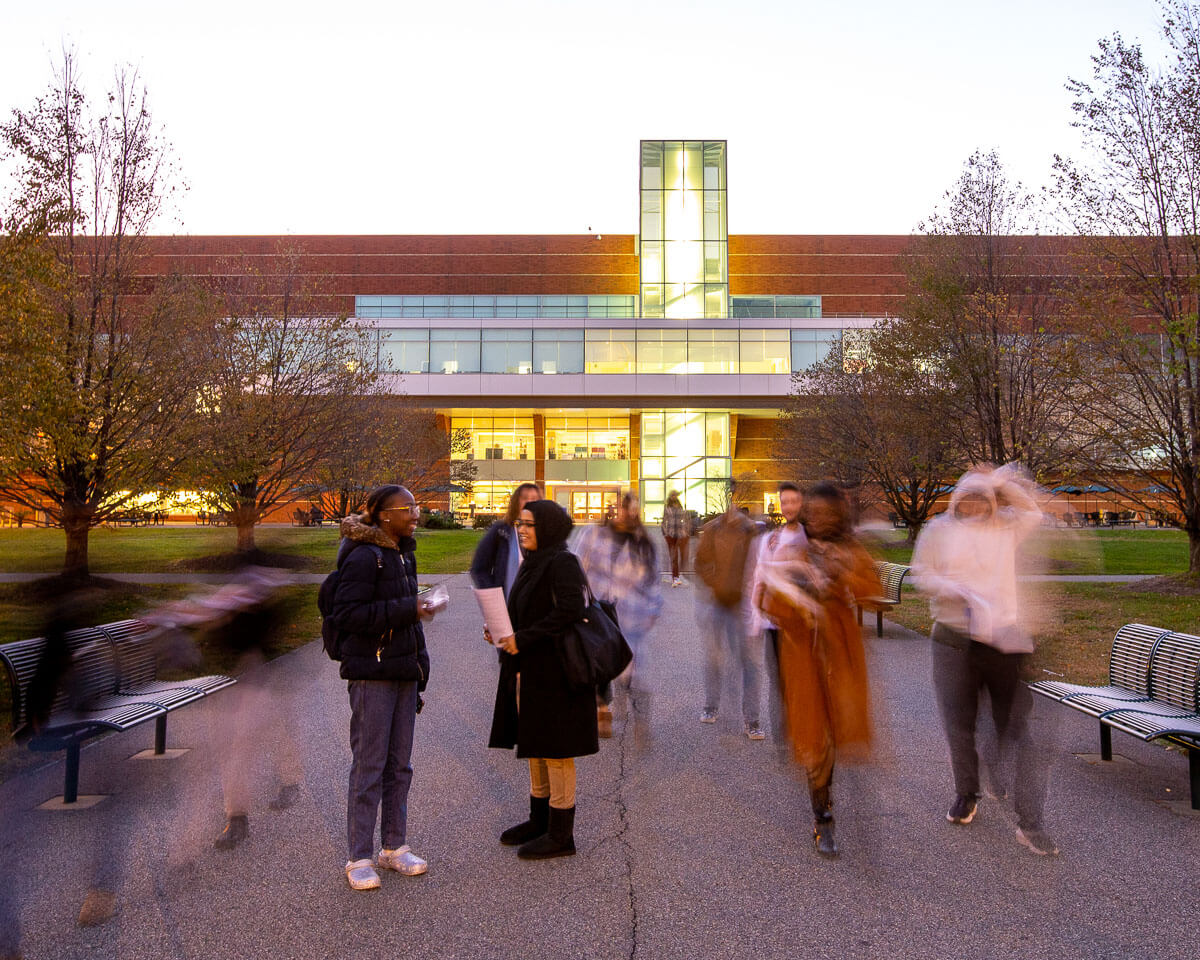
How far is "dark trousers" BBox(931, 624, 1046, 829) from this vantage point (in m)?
4.58

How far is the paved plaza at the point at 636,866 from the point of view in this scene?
11.8 feet

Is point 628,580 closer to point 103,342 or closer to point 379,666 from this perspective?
point 379,666

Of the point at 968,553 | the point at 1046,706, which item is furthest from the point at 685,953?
the point at 1046,706

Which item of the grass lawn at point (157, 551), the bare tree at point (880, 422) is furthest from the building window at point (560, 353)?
the bare tree at point (880, 422)

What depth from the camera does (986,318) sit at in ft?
64.0

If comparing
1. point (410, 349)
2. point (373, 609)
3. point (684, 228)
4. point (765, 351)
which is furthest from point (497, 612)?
point (684, 228)

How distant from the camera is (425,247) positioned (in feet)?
224

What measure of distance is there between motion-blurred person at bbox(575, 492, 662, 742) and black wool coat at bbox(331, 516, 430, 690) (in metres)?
2.96

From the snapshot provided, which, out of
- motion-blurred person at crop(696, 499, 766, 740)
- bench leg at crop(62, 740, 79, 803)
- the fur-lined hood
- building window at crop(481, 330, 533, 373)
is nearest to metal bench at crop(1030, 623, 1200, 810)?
motion-blurred person at crop(696, 499, 766, 740)

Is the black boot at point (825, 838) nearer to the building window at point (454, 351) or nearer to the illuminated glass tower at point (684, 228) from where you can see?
the building window at point (454, 351)

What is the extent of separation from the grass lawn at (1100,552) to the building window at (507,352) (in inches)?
1093

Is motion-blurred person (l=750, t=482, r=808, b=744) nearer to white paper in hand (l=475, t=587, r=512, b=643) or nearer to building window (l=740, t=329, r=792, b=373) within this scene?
white paper in hand (l=475, t=587, r=512, b=643)

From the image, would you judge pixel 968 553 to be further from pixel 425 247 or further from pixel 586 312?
pixel 425 247

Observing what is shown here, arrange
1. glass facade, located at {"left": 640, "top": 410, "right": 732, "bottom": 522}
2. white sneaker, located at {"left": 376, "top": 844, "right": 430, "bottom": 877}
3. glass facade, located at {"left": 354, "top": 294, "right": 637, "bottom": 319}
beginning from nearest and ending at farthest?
1. white sneaker, located at {"left": 376, "top": 844, "right": 430, "bottom": 877}
2. glass facade, located at {"left": 640, "top": 410, "right": 732, "bottom": 522}
3. glass facade, located at {"left": 354, "top": 294, "right": 637, "bottom": 319}
